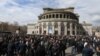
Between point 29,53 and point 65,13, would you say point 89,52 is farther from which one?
point 65,13

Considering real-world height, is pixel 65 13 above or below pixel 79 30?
above

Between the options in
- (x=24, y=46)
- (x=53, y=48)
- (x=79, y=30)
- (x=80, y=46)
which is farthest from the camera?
(x=79, y=30)

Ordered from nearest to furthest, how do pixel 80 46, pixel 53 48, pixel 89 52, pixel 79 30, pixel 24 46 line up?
1. pixel 89 52
2. pixel 24 46
3. pixel 53 48
4. pixel 80 46
5. pixel 79 30

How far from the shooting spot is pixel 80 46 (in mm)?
27750

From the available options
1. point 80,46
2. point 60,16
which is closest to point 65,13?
point 60,16

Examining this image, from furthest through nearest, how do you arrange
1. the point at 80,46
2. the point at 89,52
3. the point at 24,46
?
the point at 80,46, the point at 24,46, the point at 89,52

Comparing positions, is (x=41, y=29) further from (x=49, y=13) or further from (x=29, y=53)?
(x=29, y=53)

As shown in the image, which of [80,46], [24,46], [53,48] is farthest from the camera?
[80,46]

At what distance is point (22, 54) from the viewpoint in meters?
17.6

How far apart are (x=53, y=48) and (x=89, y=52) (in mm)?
4707

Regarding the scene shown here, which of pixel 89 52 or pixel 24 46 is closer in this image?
pixel 89 52

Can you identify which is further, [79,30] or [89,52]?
[79,30]

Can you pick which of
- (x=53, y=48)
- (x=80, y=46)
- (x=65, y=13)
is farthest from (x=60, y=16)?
(x=53, y=48)

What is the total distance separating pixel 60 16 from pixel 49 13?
5575 millimetres
